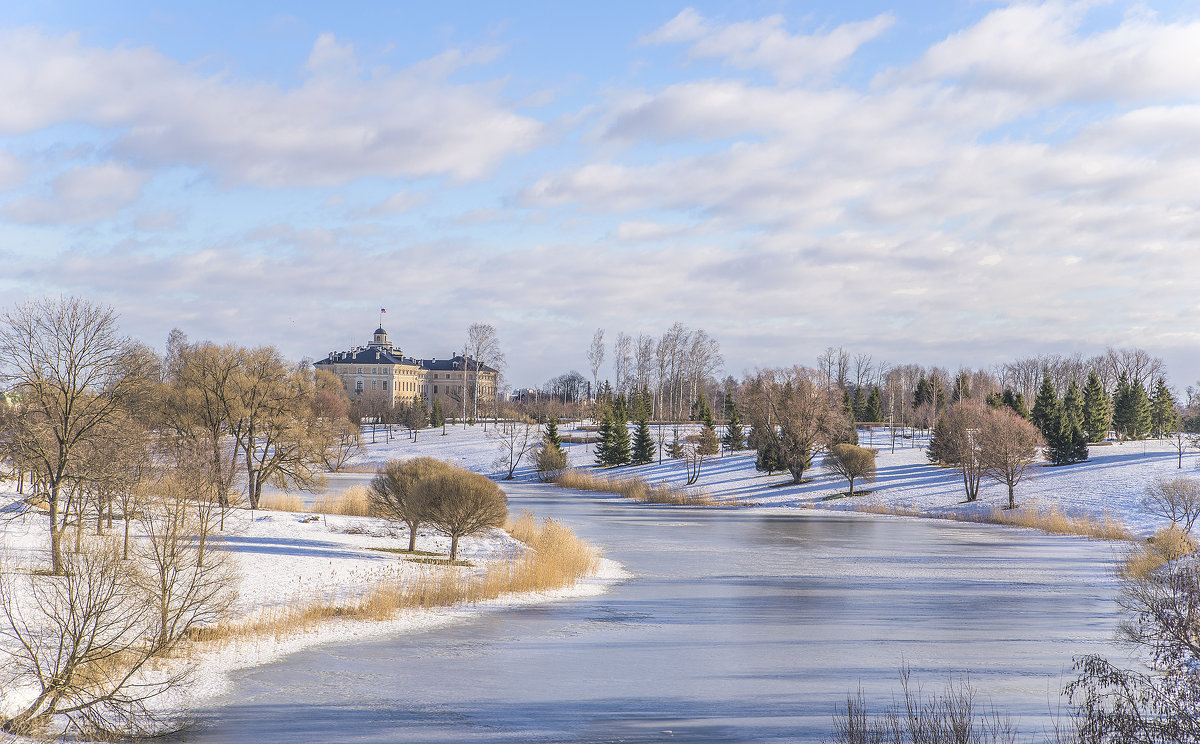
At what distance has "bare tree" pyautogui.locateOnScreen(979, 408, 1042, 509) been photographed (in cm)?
5197

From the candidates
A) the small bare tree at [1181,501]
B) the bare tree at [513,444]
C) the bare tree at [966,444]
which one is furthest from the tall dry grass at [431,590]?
the bare tree at [513,444]

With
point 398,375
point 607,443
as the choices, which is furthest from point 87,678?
point 398,375

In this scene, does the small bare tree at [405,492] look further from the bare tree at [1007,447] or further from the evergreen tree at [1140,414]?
the evergreen tree at [1140,414]

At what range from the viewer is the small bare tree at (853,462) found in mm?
62125

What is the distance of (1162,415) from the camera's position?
278 feet

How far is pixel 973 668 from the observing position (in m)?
15.3

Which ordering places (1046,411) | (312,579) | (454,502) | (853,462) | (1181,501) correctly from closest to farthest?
(312,579) → (454,502) → (1181,501) → (853,462) → (1046,411)

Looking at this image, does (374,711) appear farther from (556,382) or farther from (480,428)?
(556,382)

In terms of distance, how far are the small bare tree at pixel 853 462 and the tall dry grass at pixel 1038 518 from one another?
5915 mm

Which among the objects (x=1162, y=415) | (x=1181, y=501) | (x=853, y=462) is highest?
(x=1162, y=415)

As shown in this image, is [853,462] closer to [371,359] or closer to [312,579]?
[312,579]

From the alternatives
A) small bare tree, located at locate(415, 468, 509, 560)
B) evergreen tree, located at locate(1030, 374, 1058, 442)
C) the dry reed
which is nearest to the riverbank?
small bare tree, located at locate(415, 468, 509, 560)

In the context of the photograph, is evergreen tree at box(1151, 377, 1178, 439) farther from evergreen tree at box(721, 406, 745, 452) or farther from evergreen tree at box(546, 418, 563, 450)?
evergreen tree at box(546, 418, 563, 450)

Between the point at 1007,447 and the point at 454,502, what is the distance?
37239mm
